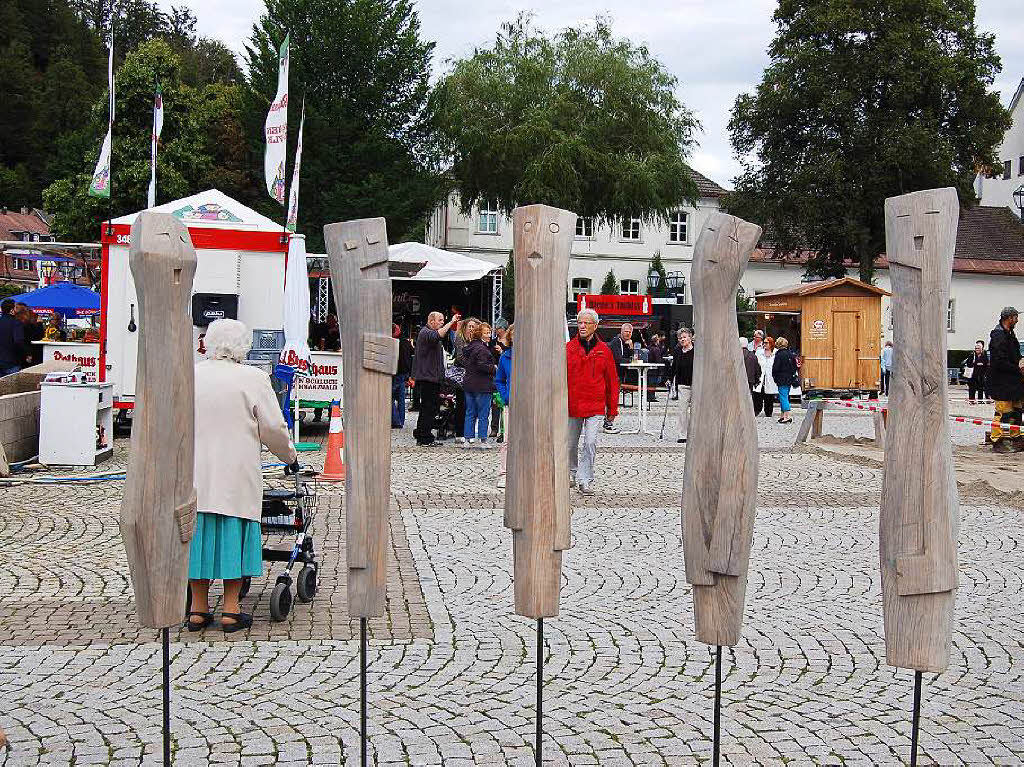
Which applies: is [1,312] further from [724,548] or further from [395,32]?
[395,32]

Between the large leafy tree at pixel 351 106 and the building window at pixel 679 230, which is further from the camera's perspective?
the building window at pixel 679 230

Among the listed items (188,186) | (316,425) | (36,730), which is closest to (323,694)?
(36,730)

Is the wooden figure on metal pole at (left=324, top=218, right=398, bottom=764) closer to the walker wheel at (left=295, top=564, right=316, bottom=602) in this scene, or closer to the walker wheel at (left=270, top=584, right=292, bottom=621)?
the walker wheel at (left=270, top=584, right=292, bottom=621)

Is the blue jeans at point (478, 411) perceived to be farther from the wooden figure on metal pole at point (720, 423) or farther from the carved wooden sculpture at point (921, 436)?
the carved wooden sculpture at point (921, 436)

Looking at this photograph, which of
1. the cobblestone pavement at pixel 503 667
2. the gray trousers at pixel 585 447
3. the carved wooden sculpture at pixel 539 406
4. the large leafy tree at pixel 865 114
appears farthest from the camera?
the large leafy tree at pixel 865 114

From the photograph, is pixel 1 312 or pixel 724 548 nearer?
pixel 724 548

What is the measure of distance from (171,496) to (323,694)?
2.21m

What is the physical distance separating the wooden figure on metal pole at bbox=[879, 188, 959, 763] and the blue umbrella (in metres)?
27.7

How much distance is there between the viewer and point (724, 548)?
3189 millimetres

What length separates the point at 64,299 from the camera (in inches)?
1127

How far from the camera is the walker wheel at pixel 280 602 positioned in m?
6.32

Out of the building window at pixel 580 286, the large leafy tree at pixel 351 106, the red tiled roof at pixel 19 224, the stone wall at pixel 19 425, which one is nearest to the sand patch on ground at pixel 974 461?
the stone wall at pixel 19 425

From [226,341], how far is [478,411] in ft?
33.7

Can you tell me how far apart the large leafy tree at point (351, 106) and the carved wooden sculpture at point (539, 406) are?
32173 millimetres
